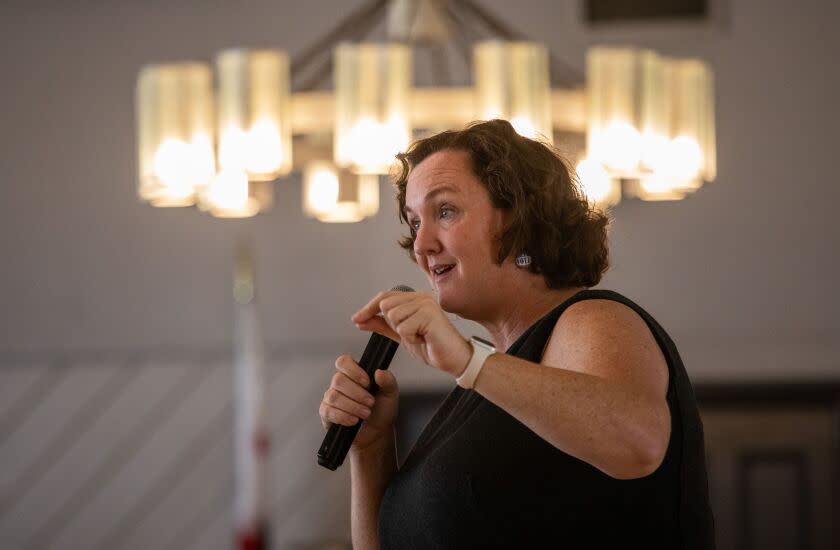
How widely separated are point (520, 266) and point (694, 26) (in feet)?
9.51

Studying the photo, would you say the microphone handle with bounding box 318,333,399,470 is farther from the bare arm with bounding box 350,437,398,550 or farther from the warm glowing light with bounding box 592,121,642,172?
the warm glowing light with bounding box 592,121,642,172

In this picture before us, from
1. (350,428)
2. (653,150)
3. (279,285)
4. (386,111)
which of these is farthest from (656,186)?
(279,285)

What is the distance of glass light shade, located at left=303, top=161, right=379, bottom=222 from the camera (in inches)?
106

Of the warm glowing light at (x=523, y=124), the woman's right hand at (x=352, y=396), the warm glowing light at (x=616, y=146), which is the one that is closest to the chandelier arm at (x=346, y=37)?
the warm glowing light at (x=523, y=124)

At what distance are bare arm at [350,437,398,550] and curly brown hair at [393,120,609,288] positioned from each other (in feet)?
1.06

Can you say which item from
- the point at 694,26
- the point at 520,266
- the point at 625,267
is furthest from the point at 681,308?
the point at 520,266

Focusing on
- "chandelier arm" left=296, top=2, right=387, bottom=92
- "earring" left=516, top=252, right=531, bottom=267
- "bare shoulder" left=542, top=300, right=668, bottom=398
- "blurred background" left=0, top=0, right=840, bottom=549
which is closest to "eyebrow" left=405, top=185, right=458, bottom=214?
"earring" left=516, top=252, right=531, bottom=267

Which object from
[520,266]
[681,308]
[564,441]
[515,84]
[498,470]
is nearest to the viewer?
[564,441]

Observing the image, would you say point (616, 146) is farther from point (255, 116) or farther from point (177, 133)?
point (177, 133)

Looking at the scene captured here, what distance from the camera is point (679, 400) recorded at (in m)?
1.16

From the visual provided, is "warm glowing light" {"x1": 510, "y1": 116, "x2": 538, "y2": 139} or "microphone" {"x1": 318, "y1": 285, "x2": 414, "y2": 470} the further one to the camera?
"warm glowing light" {"x1": 510, "y1": 116, "x2": 538, "y2": 139}

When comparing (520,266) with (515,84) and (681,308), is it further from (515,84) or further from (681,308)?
(681,308)

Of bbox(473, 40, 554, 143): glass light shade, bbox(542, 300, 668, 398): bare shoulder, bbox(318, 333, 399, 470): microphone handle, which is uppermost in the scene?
bbox(473, 40, 554, 143): glass light shade

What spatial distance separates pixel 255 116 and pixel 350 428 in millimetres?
909
